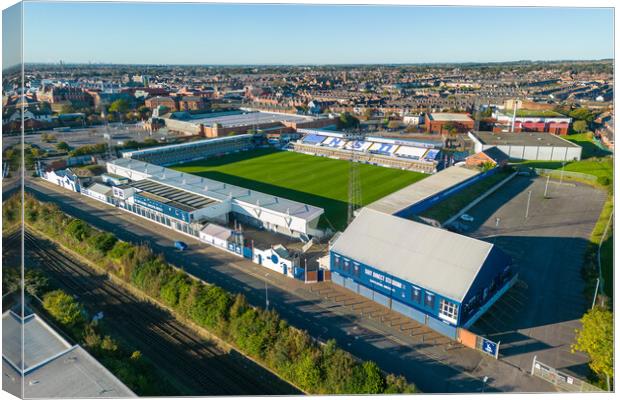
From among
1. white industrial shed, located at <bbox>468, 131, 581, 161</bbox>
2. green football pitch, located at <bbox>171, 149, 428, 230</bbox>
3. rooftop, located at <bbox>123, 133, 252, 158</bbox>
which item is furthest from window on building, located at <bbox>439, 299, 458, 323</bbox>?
rooftop, located at <bbox>123, 133, 252, 158</bbox>

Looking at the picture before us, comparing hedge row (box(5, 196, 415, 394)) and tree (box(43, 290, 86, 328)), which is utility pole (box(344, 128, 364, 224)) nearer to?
hedge row (box(5, 196, 415, 394))

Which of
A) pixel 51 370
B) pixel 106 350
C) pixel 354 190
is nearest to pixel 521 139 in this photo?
pixel 354 190

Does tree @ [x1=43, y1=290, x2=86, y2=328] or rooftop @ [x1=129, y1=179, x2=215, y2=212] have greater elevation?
rooftop @ [x1=129, y1=179, x2=215, y2=212]

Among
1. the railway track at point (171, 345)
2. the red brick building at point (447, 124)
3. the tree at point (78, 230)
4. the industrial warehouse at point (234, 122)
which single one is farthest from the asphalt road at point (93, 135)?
the red brick building at point (447, 124)

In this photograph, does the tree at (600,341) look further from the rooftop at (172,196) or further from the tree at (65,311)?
the rooftop at (172,196)

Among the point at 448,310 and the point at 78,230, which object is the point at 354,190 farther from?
the point at 78,230

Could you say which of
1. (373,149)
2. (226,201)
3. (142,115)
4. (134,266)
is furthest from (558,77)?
(134,266)

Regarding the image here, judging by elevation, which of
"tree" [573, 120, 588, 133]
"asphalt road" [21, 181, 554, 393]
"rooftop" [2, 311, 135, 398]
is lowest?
"asphalt road" [21, 181, 554, 393]
